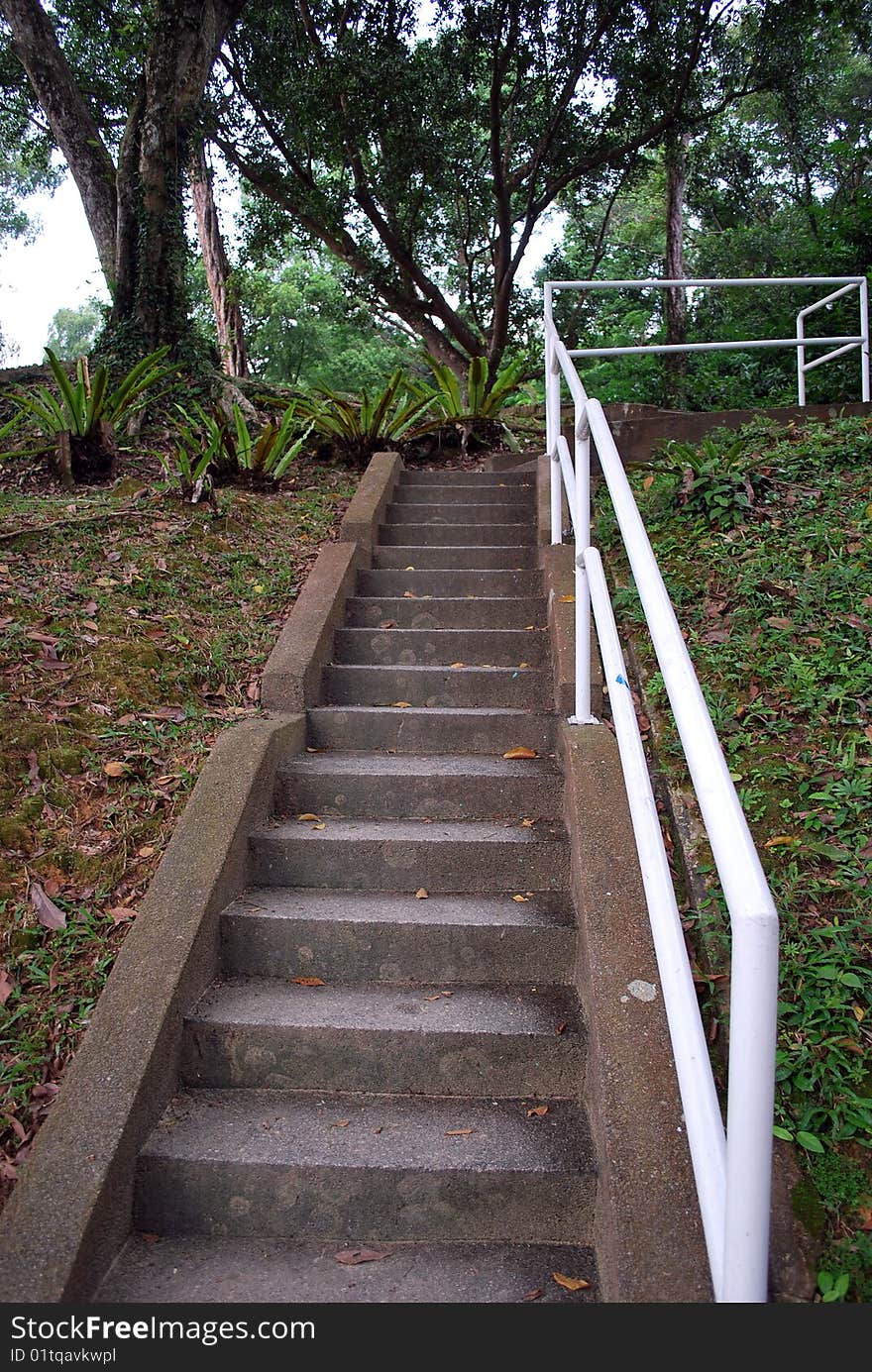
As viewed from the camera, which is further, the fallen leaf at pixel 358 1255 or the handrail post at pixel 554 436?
the handrail post at pixel 554 436

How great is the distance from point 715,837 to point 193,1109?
64.0 inches

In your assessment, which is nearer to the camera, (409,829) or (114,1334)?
(114,1334)

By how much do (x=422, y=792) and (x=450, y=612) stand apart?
139 cm

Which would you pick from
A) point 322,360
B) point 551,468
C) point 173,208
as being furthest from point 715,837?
point 322,360

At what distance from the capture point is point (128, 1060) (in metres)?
2.15

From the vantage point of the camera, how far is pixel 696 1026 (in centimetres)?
156

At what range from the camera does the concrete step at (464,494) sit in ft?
18.3

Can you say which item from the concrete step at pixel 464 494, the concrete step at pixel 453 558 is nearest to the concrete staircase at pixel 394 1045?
the concrete step at pixel 453 558

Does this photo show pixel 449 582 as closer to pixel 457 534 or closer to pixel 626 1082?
pixel 457 534

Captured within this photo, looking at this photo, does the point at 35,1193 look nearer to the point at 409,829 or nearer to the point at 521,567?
the point at 409,829

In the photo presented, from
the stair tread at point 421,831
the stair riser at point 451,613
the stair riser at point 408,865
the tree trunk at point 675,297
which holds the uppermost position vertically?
the tree trunk at point 675,297

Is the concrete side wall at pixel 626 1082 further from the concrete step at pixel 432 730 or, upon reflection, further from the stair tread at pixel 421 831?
the concrete step at pixel 432 730

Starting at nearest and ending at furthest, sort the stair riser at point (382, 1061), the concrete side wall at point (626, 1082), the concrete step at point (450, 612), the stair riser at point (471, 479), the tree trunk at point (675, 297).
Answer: the concrete side wall at point (626, 1082)
the stair riser at point (382, 1061)
the concrete step at point (450, 612)
the stair riser at point (471, 479)
the tree trunk at point (675, 297)

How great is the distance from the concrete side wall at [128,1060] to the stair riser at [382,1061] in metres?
0.11
